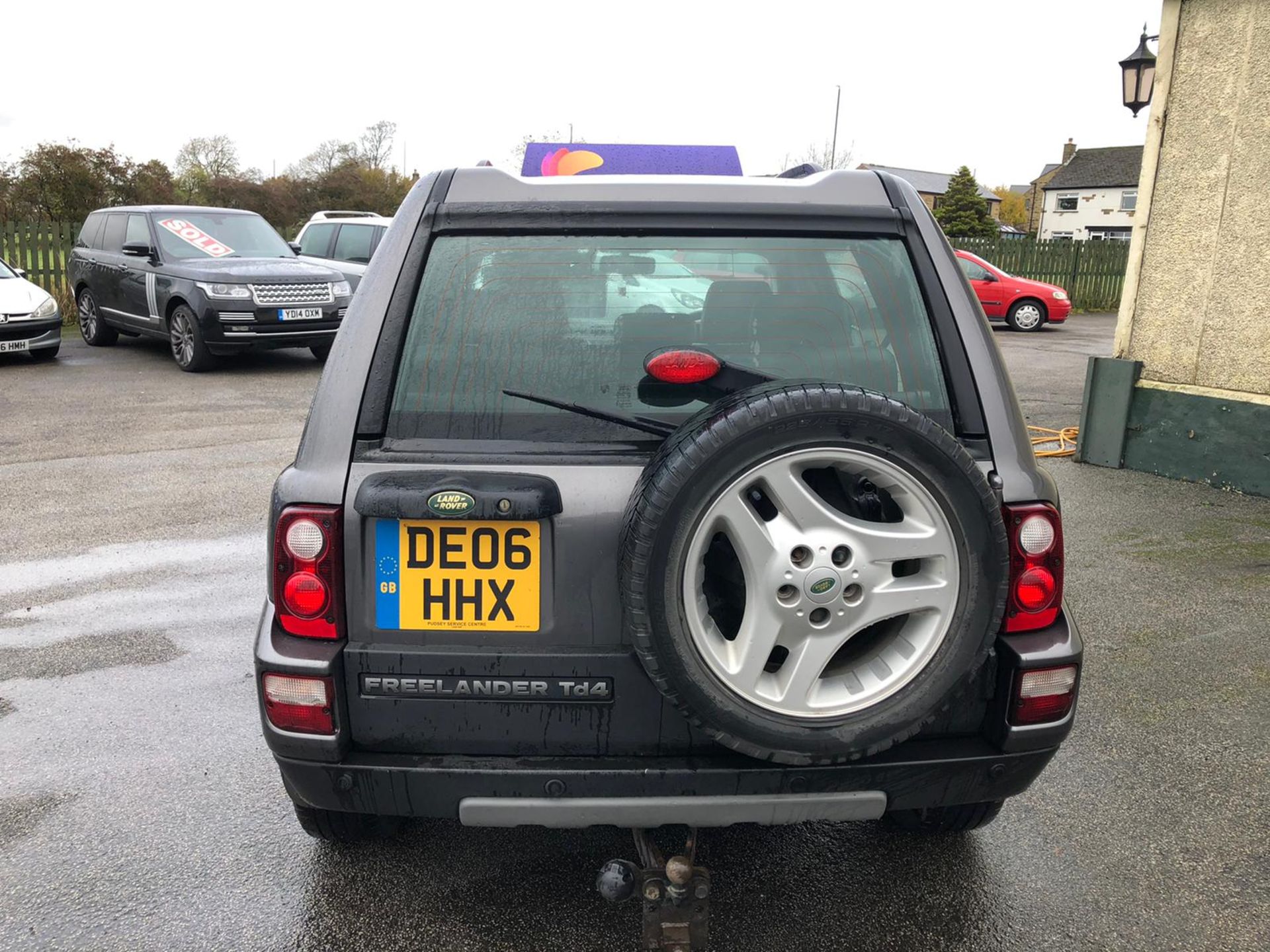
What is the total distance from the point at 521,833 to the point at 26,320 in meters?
11.8

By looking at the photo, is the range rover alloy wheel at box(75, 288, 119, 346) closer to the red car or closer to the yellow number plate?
the yellow number plate

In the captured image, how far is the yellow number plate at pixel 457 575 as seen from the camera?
206 centimetres

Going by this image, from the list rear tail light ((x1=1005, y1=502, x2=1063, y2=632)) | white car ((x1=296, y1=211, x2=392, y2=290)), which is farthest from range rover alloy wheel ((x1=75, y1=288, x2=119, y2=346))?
rear tail light ((x1=1005, y1=502, x2=1063, y2=632))

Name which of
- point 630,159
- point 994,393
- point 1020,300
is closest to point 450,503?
point 994,393

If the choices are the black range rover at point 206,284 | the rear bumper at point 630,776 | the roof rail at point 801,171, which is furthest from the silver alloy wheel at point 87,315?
the rear bumper at point 630,776

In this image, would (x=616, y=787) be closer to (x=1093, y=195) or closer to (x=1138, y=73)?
(x=1138, y=73)

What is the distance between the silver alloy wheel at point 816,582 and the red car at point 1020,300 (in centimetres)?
1846

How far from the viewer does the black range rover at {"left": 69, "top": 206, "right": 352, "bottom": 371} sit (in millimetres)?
11320

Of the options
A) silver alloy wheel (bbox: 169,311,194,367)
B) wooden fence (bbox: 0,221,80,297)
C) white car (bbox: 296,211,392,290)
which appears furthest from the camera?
wooden fence (bbox: 0,221,80,297)

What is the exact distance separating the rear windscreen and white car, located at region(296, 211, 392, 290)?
11.5 meters

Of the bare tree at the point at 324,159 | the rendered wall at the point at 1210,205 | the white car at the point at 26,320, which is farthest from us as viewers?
the bare tree at the point at 324,159

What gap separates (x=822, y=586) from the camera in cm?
197

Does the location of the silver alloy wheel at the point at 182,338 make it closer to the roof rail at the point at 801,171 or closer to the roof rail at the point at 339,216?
the roof rail at the point at 339,216

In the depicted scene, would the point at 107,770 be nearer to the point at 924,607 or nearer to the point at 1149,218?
the point at 924,607
